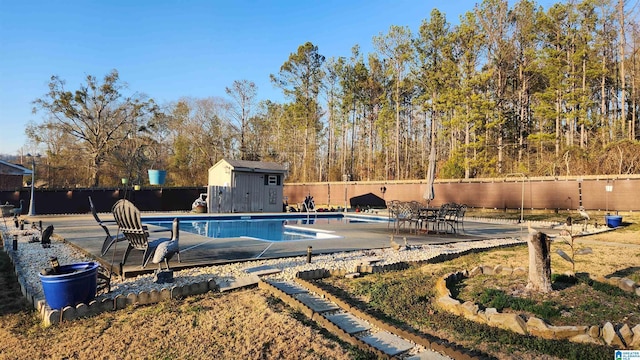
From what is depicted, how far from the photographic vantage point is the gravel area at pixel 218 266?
408 cm

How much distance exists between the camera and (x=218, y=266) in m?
4.98

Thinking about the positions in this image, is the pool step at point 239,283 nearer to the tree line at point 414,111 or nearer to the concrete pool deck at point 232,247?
the concrete pool deck at point 232,247

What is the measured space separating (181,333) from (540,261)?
3.20m

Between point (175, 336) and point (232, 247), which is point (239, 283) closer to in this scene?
point (175, 336)

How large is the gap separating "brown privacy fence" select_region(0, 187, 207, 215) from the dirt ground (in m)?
12.5

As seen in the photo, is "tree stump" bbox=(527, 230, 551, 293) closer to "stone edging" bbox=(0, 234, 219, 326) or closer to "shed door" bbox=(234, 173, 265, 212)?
"stone edging" bbox=(0, 234, 219, 326)

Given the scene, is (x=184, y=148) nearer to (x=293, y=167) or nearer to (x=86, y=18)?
(x=293, y=167)

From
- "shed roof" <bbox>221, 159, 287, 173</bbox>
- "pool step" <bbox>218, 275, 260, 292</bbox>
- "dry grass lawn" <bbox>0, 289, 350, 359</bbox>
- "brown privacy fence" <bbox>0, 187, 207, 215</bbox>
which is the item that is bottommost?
"dry grass lawn" <bbox>0, 289, 350, 359</bbox>

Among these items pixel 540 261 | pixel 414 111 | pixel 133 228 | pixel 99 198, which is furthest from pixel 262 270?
pixel 414 111

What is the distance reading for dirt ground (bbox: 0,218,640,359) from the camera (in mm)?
2498

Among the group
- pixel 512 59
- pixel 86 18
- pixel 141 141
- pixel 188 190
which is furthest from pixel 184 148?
pixel 512 59

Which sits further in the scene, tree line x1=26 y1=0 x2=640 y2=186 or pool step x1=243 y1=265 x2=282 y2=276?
tree line x1=26 y1=0 x2=640 y2=186

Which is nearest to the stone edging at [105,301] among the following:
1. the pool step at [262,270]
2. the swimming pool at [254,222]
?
the pool step at [262,270]

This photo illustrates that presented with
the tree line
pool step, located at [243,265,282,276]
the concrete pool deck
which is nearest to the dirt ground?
pool step, located at [243,265,282,276]
